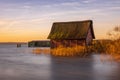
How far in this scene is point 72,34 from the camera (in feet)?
164

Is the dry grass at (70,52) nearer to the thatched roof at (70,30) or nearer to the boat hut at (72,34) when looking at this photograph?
the boat hut at (72,34)

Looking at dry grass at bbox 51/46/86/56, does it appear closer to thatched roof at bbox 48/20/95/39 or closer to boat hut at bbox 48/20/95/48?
boat hut at bbox 48/20/95/48

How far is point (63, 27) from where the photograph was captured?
2061 inches

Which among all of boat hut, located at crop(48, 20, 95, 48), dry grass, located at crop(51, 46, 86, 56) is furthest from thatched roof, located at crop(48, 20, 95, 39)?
dry grass, located at crop(51, 46, 86, 56)

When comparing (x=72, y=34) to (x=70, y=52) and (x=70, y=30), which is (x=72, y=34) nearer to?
(x=70, y=30)

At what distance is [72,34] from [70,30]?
133 cm

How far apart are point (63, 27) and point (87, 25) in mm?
4379

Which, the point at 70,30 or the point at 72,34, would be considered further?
the point at 70,30

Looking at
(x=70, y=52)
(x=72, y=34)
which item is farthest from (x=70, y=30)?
(x=70, y=52)

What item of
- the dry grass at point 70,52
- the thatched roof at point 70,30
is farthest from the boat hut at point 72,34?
the dry grass at point 70,52

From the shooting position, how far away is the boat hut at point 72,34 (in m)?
48.9

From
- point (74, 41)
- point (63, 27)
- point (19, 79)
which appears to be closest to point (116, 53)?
point (19, 79)

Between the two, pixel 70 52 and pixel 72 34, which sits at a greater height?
pixel 72 34

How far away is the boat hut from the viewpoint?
48906 mm
